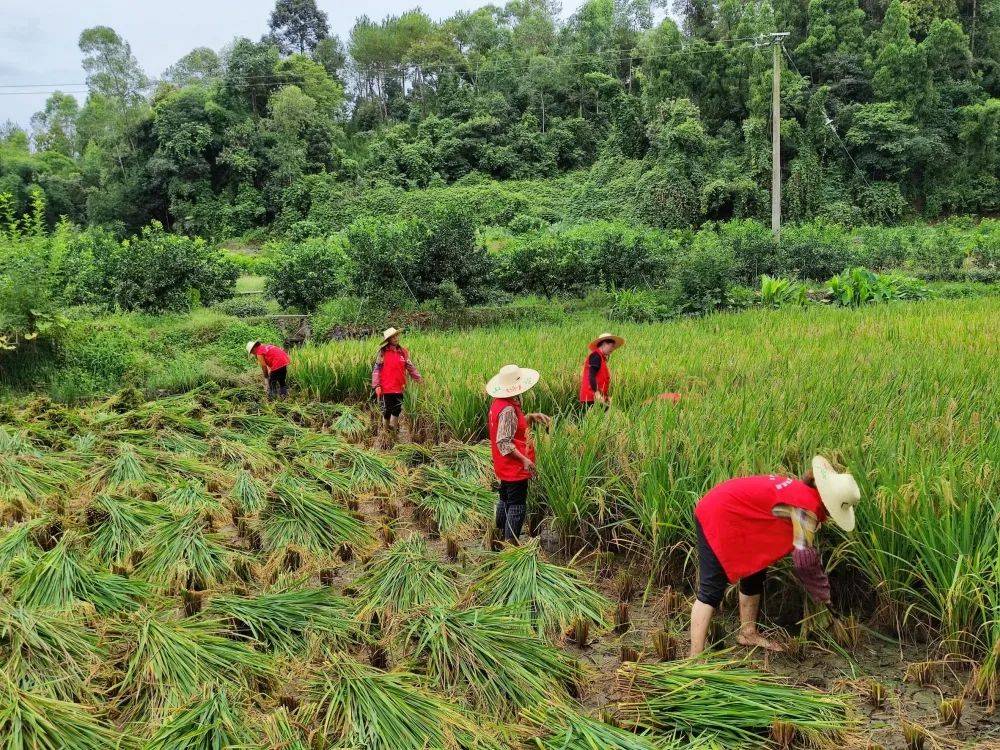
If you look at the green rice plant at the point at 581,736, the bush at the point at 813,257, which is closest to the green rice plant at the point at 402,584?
the green rice plant at the point at 581,736

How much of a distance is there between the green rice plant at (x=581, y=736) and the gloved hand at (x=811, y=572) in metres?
0.75

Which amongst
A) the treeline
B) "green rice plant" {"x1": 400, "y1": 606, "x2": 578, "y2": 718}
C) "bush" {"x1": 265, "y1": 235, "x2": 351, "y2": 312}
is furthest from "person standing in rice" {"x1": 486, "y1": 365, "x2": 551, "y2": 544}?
the treeline

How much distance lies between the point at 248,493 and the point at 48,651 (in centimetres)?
194

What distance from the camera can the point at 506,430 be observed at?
11.8ft

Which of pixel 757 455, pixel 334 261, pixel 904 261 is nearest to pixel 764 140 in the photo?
pixel 904 261

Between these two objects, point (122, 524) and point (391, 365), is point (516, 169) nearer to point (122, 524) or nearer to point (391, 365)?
point (391, 365)

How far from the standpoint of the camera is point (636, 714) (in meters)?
2.29

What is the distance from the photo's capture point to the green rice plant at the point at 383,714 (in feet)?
7.06

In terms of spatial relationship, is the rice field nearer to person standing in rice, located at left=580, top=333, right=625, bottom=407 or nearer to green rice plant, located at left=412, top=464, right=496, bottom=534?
green rice plant, located at left=412, top=464, right=496, bottom=534

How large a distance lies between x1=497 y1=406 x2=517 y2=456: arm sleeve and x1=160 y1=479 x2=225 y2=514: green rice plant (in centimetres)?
178

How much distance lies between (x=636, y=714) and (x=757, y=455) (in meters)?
1.54

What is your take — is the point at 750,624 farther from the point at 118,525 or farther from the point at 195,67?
the point at 195,67

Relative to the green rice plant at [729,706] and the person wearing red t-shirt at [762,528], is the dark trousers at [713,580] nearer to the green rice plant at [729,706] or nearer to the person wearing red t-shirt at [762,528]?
the person wearing red t-shirt at [762,528]

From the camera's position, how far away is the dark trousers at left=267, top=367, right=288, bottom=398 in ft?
23.9
